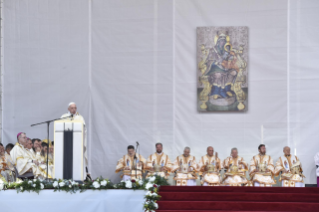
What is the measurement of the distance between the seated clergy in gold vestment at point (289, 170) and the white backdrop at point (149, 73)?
0.72 metres

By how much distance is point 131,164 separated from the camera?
39.5 ft

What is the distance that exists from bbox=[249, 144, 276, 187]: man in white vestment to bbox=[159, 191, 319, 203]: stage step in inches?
155

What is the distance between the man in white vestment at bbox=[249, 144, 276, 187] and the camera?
1141cm

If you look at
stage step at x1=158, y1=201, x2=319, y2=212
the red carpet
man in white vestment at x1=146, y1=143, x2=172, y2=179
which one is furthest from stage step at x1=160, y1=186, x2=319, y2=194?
man in white vestment at x1=146, y1=143, x2=172, y2=179

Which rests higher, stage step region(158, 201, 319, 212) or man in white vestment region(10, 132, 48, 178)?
man in white vestment region(10, 132, 48, 178)

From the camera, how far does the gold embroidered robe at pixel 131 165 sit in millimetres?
11828

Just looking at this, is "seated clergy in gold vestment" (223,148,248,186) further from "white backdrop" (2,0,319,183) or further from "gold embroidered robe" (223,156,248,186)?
"white backdrop" (2,0,319,183)

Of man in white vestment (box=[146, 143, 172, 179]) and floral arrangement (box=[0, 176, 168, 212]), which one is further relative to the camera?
man in white vestment (box=[146, 143, 172, 179])

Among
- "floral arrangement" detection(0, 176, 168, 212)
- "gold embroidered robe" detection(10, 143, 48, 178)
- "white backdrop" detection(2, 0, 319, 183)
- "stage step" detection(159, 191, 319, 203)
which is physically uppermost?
"white backdrop" detection(2, 0, 319, 183)

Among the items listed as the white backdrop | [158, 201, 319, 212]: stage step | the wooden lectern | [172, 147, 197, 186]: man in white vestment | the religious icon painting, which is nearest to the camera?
[158, 201, 319, 212]: stage step

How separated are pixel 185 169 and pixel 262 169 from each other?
5.87 feet

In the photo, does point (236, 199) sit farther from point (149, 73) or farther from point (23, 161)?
point (149, 73)

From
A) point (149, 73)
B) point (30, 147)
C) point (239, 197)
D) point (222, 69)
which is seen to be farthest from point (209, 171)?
point (30, 147)

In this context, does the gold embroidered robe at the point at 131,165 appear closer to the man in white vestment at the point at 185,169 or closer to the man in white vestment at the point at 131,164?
the man in white vestment at the point at 131,164
